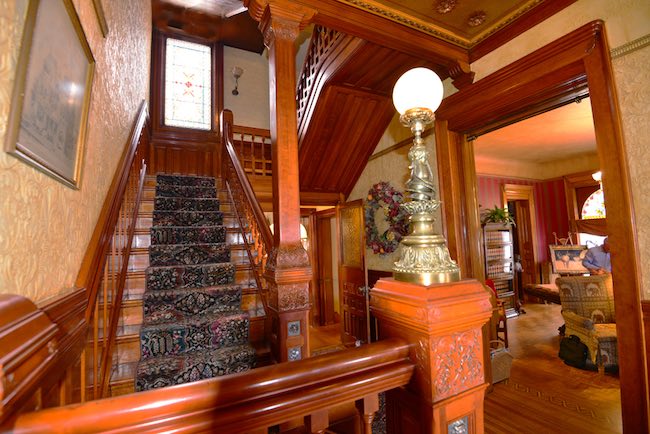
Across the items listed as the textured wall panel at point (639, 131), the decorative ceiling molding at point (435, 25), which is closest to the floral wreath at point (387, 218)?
the decorative ceiling molding at point (435, 25)

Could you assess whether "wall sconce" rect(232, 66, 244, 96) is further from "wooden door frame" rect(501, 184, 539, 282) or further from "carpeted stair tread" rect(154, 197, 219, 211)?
"wooden door frame" rect(501, 184, 539, 282)

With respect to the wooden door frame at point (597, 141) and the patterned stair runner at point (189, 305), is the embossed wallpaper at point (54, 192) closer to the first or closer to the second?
the patterned stair runner at point (189, 305)

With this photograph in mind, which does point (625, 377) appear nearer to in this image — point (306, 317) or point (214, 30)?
point (306, 317)

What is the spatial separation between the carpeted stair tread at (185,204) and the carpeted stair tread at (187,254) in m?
0.79

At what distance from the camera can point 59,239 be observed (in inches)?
38.2

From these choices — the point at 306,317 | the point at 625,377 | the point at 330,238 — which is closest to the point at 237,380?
the point at 306,317

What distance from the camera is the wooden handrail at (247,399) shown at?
458 mm

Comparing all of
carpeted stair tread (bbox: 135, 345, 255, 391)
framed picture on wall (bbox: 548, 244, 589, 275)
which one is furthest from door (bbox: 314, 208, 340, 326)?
framed picture on wall (bbox: 548, 244, 589, 275)

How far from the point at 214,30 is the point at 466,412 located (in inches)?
245

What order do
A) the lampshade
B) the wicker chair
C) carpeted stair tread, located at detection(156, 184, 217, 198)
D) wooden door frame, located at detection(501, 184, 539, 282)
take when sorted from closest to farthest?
1. the lampshade
2. the wicker chair
3. carpeted stair tread, located at detection(156, 184, 217, 198)
4. wooden door frame, located at detection(501, 184, 539, 282)

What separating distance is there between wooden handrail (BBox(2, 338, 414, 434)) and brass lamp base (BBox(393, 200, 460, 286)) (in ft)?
0.58

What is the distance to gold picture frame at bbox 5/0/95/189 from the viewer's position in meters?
0.72

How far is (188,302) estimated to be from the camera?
2.16 m

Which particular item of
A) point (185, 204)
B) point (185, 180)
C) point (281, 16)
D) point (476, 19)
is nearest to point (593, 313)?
point (476, 19)
